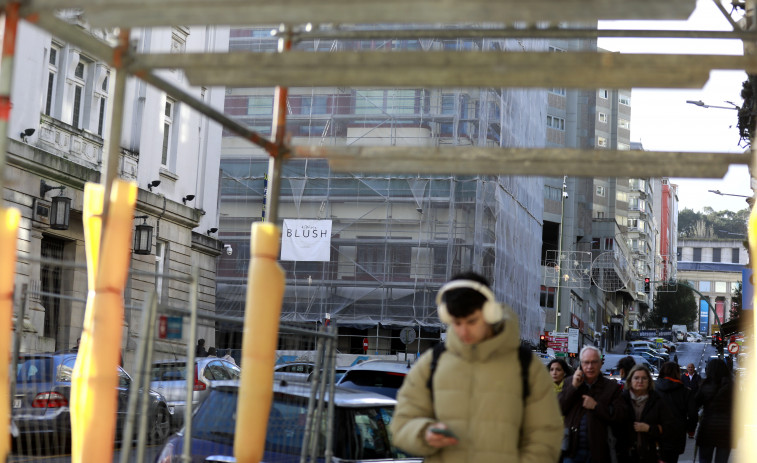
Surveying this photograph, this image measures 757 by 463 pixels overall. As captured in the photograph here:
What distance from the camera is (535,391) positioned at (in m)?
5.21

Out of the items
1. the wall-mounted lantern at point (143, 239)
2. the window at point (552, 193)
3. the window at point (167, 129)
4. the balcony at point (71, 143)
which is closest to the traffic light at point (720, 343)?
the window at point (167, 129)

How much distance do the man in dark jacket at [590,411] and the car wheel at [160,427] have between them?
333 cm

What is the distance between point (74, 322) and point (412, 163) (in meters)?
6.16

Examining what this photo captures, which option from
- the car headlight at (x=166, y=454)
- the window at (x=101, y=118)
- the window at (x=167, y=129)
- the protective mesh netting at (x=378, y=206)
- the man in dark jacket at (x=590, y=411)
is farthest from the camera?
the protective mesh netting at (x=378, y=206)

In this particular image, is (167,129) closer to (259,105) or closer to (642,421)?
(259,105)

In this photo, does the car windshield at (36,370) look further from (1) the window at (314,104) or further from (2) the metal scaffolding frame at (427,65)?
(1) the window at (314,104)

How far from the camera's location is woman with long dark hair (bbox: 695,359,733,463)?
13.2 meters

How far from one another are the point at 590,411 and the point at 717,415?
4792mm

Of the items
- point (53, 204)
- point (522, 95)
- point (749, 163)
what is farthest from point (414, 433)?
point (522, 95)

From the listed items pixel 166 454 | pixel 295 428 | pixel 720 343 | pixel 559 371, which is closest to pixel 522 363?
pixel 295 428

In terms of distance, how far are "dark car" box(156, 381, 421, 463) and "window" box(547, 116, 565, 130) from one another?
89.4 metres

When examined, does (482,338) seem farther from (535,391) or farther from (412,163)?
(412,163)

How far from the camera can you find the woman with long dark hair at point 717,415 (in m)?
13.2

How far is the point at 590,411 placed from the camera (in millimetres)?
9242
